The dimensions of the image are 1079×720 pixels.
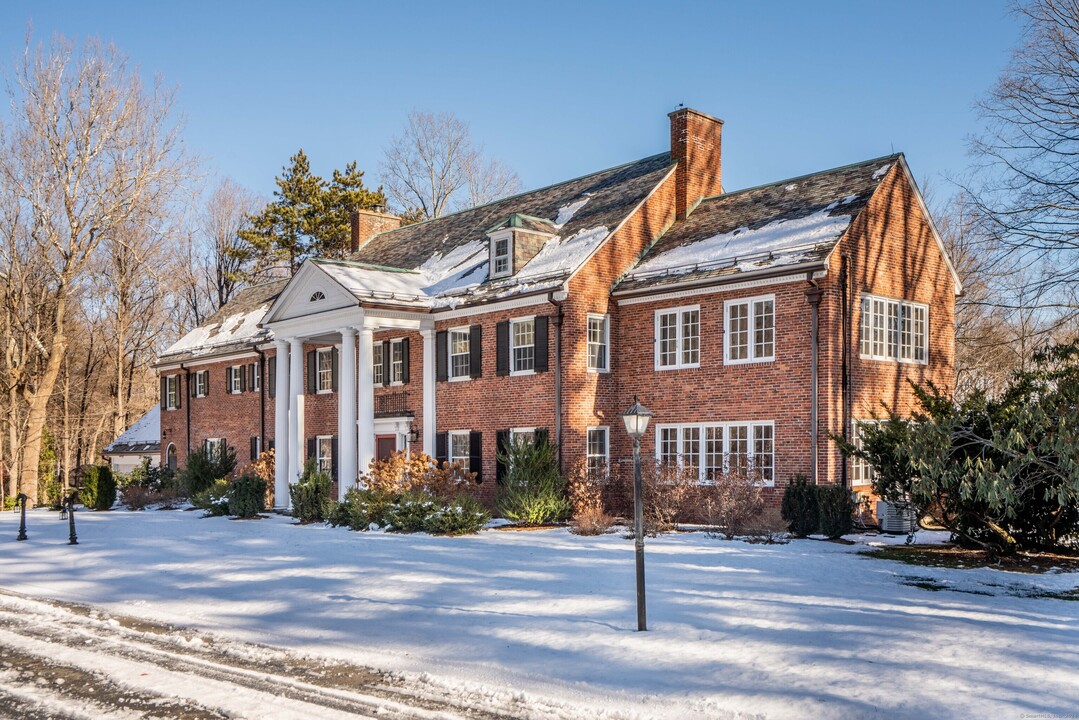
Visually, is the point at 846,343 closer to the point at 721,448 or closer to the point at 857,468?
the point at 857,468

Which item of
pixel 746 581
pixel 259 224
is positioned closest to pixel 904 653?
pixel 746 581

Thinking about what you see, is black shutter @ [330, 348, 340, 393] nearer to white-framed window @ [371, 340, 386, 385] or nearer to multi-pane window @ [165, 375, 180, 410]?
white-framed window @ [371, 340, 386, 385]

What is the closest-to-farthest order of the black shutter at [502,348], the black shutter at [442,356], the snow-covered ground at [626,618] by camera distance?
1. the snow-covered ground at [626,618]
2. the black shutter at [502,348]
3. the black shutter at [442,356]

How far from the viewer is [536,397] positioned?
78.6ft

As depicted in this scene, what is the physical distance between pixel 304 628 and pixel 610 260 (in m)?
14.5

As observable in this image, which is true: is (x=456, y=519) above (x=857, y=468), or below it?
below

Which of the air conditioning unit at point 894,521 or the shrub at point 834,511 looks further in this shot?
the air conditioning unit at point 894,521

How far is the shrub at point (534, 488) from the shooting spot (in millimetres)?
22062

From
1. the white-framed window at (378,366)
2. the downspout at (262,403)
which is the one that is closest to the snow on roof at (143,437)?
the downspout at (262,403)

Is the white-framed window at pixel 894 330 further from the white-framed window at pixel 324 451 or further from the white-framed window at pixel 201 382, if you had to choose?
the white-framed window at pixel 201 382

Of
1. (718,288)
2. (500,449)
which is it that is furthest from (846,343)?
(500,449)

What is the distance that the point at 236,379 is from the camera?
117 ft

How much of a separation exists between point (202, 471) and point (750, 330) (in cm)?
1962

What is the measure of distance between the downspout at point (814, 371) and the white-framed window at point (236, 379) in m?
21.7
